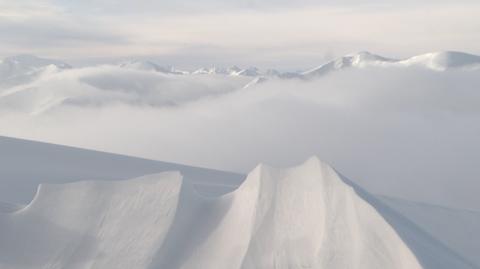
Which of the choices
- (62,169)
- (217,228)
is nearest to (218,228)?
(217,228)

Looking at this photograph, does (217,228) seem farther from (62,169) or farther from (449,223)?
(62,169)

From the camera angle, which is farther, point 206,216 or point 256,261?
point 206,216

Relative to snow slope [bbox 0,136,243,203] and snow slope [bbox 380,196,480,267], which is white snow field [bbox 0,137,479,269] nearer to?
snow slope [bbox 380,196,480,267]

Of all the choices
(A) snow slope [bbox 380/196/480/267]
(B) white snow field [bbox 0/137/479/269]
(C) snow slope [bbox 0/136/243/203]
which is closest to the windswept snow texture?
(B) white snow field [bbox 0/137/479/269]

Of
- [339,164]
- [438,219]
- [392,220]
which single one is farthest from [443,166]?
[392,220]

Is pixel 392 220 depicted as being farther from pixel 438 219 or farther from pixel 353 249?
pixel 438 219
